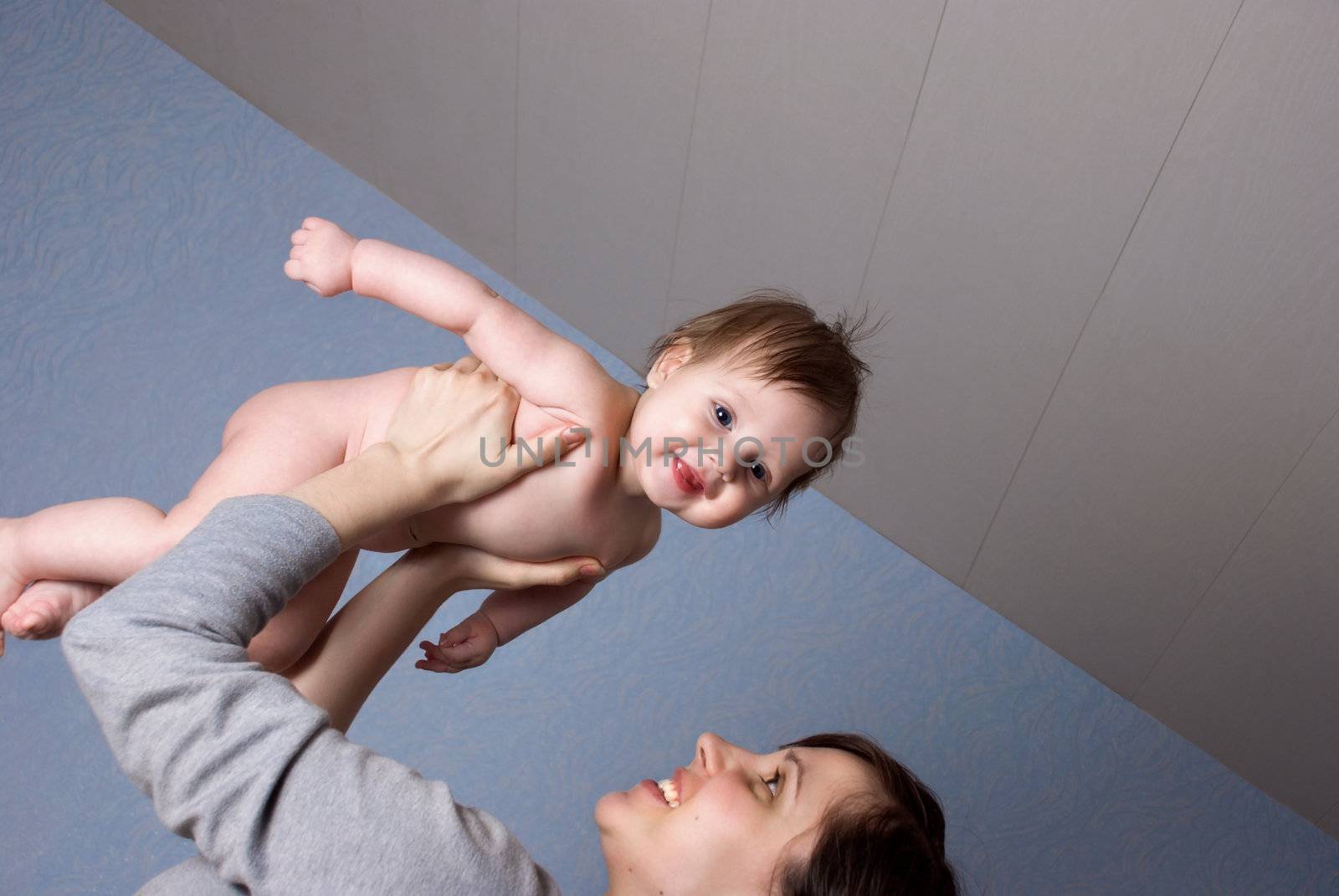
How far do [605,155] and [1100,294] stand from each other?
3.26 ft

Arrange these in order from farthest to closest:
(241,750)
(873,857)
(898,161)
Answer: (898,161), (873,857), (241,750)

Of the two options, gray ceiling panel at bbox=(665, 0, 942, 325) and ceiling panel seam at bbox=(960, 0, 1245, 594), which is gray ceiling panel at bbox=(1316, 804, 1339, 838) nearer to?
ceiling panel seam at bbox=(960, 0, 1245, 594)

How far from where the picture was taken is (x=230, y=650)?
75cm

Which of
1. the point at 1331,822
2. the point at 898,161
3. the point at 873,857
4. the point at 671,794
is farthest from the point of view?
the point at 1331,822

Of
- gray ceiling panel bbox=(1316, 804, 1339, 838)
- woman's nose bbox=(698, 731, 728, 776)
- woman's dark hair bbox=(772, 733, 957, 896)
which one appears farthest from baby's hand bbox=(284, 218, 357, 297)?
gray ceiling panel bbox=(1316, 804, 1339, 838)

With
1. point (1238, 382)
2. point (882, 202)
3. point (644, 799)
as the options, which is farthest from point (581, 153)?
point (644, 799)

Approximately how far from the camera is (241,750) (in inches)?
29.0

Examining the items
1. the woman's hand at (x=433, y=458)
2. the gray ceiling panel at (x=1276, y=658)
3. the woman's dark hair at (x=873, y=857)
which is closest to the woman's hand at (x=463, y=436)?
A: the woman's hand at (x=433, y=458)

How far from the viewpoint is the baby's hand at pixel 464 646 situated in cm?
113

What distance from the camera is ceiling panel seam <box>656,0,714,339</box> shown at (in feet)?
6.54

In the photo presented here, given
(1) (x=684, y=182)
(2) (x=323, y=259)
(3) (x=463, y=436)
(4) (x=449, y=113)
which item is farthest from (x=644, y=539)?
(4) (x=449, y=113)

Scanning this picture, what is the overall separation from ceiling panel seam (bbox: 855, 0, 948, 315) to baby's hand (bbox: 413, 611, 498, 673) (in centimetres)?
113

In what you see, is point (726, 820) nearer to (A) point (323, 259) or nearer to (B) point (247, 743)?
(B) point (247, 743)

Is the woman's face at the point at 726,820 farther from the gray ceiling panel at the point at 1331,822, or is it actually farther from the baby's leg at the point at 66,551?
the gray ceiling panel at the point at 1331,822
